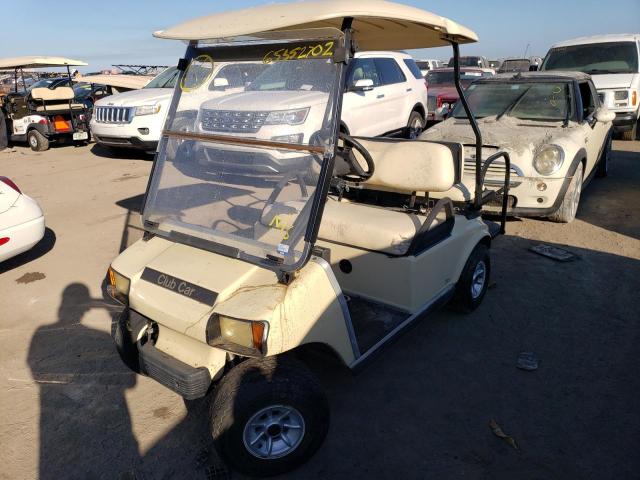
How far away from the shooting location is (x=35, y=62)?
1173cm

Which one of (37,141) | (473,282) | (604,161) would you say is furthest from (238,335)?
(37,141)

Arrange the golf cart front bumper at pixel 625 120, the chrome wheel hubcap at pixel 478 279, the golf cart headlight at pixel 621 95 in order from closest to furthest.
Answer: the chrome wheel hubcap at pixel 478 279, the golf cart headlight at pixel 621 95, the golf cart front bumper at pixel 625 120

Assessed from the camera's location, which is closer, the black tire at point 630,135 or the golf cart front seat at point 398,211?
the golf cart front seat at point 398,211

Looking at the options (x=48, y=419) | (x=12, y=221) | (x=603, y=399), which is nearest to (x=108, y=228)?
(x=12, y=221)

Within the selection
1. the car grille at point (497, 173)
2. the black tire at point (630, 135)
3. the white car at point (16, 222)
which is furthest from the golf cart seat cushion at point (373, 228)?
Result: the black tire at point (630, 135)

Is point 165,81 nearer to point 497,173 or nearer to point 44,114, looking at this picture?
point 44,114

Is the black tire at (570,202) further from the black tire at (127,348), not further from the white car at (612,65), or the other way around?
the white car at (612,65)

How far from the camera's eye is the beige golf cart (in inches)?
89.5

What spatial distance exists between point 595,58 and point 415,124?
440cm

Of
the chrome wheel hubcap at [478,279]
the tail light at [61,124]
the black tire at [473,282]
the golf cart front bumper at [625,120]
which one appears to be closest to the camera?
the black tire at [473,282]

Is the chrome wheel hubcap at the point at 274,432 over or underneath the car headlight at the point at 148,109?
underneath

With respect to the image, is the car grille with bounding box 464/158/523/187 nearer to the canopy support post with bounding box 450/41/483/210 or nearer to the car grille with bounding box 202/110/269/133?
the canopy support post with bounding box 450/41/483/210

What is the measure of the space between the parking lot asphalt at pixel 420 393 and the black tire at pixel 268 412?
185 mm

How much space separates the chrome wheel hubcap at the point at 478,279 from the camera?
3.88 meters
